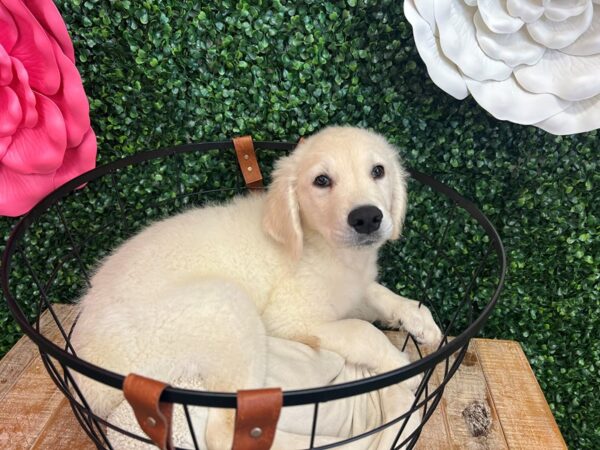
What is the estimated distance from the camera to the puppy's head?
1.18 metres

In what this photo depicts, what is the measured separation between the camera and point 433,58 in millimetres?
1179

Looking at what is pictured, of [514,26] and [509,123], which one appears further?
[509,123]

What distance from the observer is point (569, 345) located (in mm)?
1672

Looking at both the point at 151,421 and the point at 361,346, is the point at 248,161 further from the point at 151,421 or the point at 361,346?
the point at 151,421

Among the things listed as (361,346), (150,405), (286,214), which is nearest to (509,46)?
(286,214)

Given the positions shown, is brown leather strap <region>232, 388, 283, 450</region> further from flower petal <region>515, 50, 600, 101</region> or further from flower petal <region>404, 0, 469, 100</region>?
flower petal <region>515, 50, 600, 101</region>

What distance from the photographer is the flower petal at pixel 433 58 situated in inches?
44.9

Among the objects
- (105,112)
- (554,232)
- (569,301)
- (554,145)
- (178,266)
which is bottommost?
(569,301)

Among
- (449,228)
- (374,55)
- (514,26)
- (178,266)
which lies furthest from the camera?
(449,228)

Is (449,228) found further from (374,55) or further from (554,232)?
(374,55)

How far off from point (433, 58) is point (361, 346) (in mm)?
742

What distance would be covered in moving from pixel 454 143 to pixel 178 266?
2.80 feet

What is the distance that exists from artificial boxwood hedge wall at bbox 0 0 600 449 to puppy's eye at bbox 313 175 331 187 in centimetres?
27

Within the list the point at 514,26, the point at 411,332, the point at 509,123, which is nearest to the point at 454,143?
the point at 509,123
